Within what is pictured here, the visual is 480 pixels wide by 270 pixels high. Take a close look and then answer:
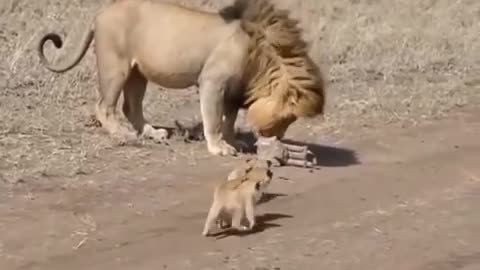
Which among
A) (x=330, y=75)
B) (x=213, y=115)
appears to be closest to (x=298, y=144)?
(x=213, y=115)

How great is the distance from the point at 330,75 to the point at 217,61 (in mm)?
3788

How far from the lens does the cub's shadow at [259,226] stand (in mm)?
7812

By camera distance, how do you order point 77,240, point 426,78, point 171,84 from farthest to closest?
point 426,78
point 171,84
point 77,240

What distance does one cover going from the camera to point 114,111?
1062 centimetres

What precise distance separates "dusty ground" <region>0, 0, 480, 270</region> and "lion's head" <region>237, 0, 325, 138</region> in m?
0.40

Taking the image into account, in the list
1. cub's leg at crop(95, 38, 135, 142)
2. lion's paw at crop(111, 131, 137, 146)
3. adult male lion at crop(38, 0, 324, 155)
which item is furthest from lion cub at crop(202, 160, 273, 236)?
cub's leg at crop(95, 38, 135, 142)

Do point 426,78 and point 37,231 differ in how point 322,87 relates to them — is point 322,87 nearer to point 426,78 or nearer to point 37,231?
point 37,231

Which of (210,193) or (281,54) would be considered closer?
(210,193)

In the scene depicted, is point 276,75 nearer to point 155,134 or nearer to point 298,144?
point 298,144

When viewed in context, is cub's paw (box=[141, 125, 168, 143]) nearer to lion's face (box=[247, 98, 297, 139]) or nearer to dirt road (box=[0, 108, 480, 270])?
dirt road (box=[0, 108, 480, 270])

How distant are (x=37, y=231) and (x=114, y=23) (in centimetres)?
288

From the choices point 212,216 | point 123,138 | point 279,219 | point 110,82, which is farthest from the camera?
point 110,82

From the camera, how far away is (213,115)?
9953mm

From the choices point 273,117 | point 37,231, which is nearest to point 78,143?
point 273,117
